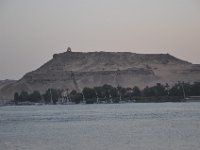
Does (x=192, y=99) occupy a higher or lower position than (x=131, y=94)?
lower

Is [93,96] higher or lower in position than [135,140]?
higher

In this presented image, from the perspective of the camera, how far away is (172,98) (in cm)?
11594

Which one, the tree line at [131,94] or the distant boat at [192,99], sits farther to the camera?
the tree line at [131,94]

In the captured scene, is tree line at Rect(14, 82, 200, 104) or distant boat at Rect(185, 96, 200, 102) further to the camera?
tree line at Rect(14, 82, 200, 104)

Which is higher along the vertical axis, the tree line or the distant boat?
the tree line

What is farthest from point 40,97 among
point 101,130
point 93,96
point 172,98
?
point 101,130

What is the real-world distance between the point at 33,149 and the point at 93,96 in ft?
315

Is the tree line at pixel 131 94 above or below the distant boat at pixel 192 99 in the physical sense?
above

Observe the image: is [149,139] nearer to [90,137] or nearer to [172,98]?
[90,137]

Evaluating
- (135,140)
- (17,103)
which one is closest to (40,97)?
(17,103)

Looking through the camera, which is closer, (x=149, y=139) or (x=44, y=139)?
(x=149, y=139)

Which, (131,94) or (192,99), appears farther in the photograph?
(131,94)

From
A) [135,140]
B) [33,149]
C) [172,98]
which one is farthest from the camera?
[172,98]

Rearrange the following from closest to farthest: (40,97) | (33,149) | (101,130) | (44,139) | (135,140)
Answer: (33,149) → (135,140) → (44,139) → (101,130) → (40,97)
